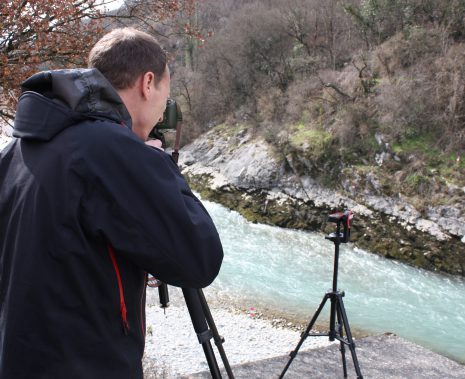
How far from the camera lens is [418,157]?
12.8 metres

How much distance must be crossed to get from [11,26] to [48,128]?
10.4 feet

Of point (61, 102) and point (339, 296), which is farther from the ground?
point (61, 102)

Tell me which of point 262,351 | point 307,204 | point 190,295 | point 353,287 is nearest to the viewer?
point 190,295

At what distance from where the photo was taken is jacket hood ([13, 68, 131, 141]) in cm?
110

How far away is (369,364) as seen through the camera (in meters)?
3.92

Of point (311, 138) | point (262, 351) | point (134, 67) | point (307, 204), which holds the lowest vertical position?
point (262, 351)

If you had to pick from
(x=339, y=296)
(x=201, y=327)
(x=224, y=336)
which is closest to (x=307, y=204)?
Answer: (x=224, y=336)

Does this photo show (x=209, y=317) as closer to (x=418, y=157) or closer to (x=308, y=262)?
(x=308, y=262)

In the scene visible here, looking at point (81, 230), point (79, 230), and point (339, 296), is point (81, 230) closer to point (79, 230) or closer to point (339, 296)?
point (79, 230)

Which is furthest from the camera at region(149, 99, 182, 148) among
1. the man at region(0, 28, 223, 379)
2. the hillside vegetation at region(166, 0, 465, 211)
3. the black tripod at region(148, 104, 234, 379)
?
the hillside vegetation at region(166, 0, 465, 211)

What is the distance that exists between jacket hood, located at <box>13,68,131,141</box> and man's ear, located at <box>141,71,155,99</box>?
0.12m

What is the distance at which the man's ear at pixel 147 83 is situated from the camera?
126 centimetres

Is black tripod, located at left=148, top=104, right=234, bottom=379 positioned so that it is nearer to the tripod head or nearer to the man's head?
the man's head

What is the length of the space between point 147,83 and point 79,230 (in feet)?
1.53
